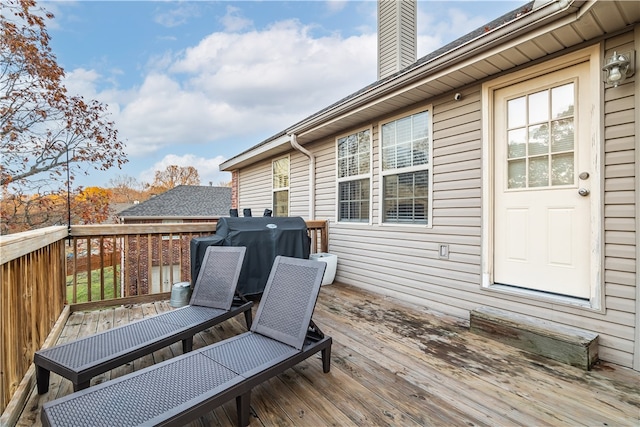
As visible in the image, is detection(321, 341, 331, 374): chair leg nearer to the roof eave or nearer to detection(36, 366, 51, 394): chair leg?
detection(36, 366, 51, 394): chair leg

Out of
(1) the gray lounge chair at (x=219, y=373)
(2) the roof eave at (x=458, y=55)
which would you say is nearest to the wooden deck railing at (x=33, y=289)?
(1) the gray lounge chair at (x=219, y=373)

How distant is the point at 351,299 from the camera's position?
4191mm

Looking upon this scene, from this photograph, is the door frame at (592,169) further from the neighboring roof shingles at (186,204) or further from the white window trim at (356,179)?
the neighboring roof shingles at (186,204)

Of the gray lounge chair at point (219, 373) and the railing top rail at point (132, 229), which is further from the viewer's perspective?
the railing top rail at point (132, 229)

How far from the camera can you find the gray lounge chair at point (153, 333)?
6.06ft

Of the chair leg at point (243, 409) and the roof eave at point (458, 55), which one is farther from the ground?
the roof eave at point (458, 55)

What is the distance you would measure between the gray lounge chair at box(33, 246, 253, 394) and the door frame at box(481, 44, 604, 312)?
2585 millimetres

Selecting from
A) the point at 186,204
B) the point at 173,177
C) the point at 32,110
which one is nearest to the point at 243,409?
the point at 32,110

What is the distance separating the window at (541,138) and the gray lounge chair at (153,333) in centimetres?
296

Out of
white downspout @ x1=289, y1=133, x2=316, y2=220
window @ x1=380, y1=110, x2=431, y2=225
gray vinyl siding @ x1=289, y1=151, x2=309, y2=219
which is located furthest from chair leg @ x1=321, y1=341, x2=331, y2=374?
gray vinyl siding @ x1=289, y1=151, x2=309, y2=219

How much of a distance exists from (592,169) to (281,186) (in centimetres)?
574

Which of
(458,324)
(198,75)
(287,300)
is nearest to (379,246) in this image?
(458,324)

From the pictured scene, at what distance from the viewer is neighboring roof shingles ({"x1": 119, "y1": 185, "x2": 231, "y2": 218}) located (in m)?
16.7

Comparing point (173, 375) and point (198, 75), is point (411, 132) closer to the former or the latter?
point (173, 375)
